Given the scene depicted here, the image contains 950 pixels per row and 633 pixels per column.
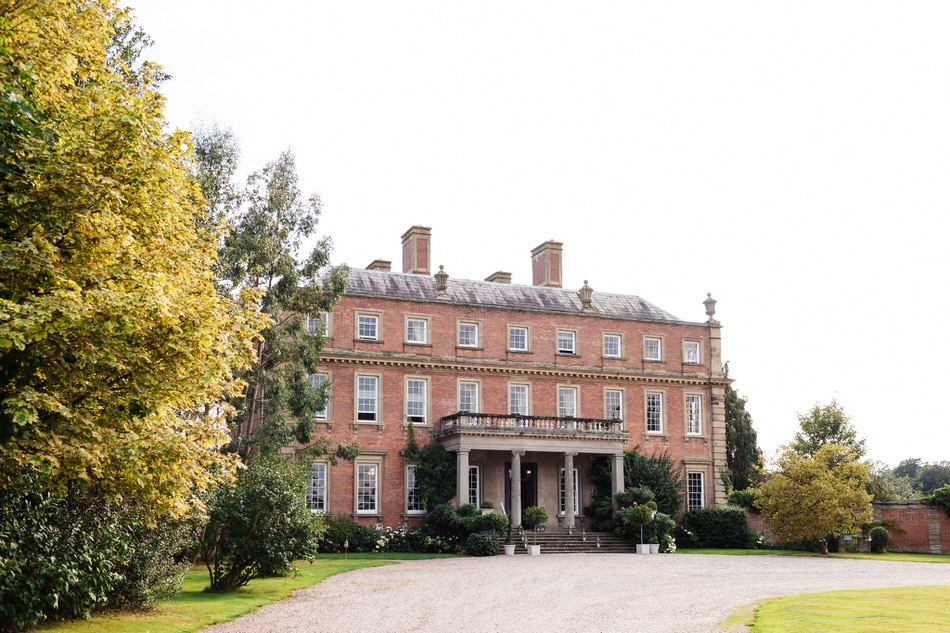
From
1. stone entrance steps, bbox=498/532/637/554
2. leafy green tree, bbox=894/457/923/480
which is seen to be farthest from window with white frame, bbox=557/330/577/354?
leafy green tree, bbox=894/457/923/480

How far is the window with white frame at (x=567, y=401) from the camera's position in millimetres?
38688

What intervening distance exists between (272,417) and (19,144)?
17.2 metres

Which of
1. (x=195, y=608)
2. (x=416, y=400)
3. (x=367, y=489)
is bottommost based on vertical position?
(x=195, y=608)

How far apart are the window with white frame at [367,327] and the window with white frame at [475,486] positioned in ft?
21.4

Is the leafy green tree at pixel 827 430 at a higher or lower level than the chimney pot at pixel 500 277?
lower

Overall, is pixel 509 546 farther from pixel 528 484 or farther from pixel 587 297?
pixel 587 297

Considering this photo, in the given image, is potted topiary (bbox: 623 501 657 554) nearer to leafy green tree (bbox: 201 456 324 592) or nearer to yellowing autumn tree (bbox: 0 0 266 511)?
leafy green tree (bbox: 201 456 324 592)

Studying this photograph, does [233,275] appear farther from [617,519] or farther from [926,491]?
[926,491]

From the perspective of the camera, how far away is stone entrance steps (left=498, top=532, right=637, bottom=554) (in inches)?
1273

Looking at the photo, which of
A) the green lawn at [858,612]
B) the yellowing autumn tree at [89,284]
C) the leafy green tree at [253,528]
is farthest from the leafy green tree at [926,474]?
the yellowing autumn tree at [89,284]

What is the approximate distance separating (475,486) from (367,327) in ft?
25.3

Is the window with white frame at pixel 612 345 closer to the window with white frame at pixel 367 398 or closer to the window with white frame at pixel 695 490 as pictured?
the window with white frame at pixel 695 490

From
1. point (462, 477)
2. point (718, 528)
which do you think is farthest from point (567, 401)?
point (718, 528)

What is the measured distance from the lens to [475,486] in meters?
36.1
